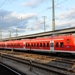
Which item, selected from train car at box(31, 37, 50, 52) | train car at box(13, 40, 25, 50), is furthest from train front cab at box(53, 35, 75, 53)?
train car at box(13, 40, 25, 50)

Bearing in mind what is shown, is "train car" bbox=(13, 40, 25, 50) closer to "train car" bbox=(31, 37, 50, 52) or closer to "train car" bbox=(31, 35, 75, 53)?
"train car" bbox=(31, 37, 50, 52)

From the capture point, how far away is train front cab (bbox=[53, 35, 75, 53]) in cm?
2797

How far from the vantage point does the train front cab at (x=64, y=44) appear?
27969 mm

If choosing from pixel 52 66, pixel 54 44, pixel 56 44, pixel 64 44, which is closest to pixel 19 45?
pixel 54 44

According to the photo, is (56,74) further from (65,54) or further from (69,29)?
(69,29)

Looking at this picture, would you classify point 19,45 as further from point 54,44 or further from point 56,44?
point 56,44

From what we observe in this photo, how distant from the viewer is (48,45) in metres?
34.4

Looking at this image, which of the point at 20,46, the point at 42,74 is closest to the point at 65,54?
the point at 42,74

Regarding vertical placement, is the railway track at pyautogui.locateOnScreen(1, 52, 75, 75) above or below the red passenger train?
below

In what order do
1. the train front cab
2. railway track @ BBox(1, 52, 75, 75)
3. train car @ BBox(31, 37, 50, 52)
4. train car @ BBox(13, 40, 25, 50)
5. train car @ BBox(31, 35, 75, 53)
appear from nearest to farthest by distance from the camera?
railway track @ BBox(1, 52, 75, 75), the train front cab, train car @ BBox(31, 35, 75, 53), train car @ BBox(31, 37, 50, 52), train car @ BBox(13, 40, 25, 50)

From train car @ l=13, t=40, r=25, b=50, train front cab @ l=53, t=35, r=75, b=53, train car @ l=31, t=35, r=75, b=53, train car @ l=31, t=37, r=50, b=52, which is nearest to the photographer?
train front cab @ l=53, t=35, r=75, b=53

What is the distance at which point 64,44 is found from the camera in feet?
97.4

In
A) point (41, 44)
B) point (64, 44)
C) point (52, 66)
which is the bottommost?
point (52, 66)

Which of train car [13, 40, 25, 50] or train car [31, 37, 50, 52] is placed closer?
train car [31, 37, 50, 52]
